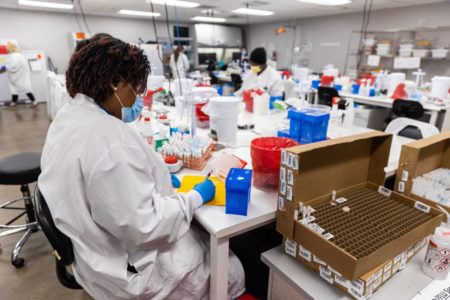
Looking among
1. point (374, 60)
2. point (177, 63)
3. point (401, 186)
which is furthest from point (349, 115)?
point (374, 60)

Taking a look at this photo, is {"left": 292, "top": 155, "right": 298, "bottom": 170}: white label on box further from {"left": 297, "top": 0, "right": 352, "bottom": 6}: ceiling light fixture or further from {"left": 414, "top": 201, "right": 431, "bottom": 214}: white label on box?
{"left": 297, "top": 0, "right": 352, "bottom": 6}: ceiling light fixture

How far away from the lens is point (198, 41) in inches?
367

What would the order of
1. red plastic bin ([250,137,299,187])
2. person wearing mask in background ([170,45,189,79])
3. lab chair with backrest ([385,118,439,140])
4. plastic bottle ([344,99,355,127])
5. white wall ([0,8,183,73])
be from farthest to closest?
white wall ([0,8,183,73]), person wearing mask in background ([170,45,189,79]), plastic bottle ([344,99,355,127]), lab chair with backrest ([385,118,439,140]), red plastic bin ([250,137,299,187])

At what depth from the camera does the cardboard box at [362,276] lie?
853mm

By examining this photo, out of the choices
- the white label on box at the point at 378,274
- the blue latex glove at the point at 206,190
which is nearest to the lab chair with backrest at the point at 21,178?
the blue latex glove at the point at 206,190

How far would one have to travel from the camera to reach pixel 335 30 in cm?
739

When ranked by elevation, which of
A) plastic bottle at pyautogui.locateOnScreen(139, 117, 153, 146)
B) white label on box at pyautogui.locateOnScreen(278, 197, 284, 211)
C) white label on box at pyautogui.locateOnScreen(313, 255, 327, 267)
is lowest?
white label on box at pyautogui.locateOnScreen(313, 255, 327, 267)

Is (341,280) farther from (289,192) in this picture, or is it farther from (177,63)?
(177,63)

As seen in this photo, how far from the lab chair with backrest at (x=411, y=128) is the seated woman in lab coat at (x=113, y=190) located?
177cm

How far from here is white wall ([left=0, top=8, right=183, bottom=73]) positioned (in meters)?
7.07

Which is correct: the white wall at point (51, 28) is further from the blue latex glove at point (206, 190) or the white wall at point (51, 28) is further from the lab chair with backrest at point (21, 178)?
the blue latex glove at point (206, 190)

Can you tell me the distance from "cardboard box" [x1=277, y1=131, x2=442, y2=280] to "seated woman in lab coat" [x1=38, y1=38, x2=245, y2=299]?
32cm

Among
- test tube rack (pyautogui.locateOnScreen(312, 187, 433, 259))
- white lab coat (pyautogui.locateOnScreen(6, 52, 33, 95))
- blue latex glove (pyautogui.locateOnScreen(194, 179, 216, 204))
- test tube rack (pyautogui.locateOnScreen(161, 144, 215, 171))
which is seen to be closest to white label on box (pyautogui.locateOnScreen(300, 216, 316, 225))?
test tube rack (pyautogui.locateOnScreen(312, 187, 433, 259))

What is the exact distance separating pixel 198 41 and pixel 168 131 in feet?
27.0
